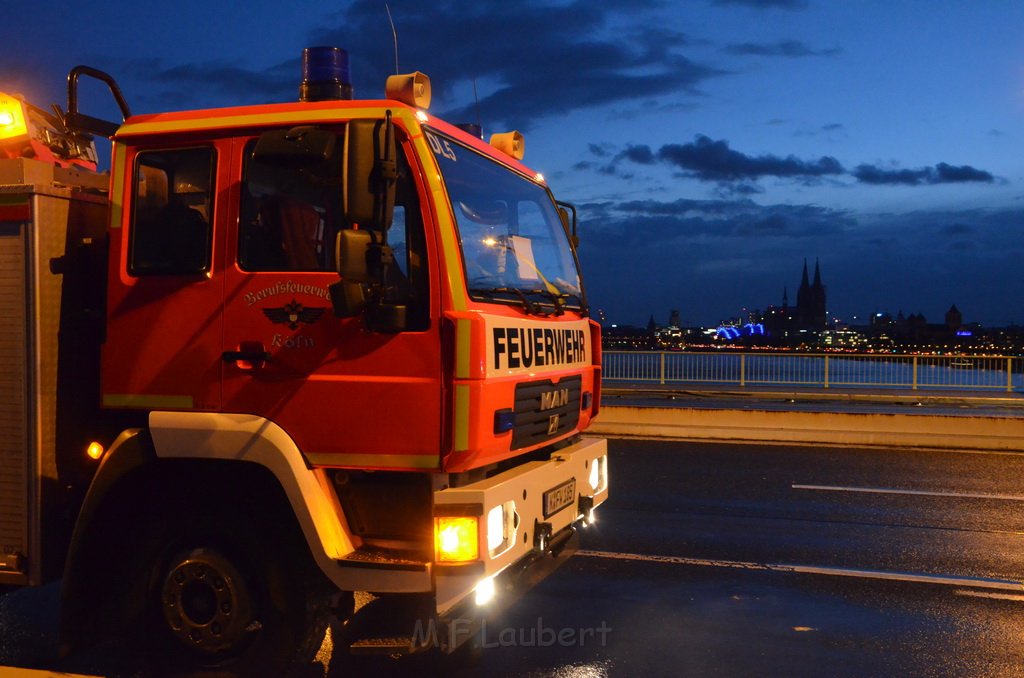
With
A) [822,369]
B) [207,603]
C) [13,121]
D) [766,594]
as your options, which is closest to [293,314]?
[207,603]

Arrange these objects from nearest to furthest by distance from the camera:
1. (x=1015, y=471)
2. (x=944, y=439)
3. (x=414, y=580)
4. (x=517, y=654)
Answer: (x=414, y=580) → (x=517, y=654) → (x=1015, y=471) → (x=944, y=439)

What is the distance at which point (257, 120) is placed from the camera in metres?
A: 4.37

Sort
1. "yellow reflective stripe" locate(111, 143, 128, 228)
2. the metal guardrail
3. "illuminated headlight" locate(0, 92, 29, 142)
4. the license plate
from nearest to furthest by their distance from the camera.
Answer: "yellow reflective stripe" locate(111, 143, 128, 228) < the license plate < "illuminated headlight" locate(0, 92, 29, 142) < the metal guardrail

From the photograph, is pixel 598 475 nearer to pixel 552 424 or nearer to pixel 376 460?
pixel 552 424

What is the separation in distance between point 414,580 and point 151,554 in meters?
1.41

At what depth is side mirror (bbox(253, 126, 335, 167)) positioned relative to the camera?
13.3 ft

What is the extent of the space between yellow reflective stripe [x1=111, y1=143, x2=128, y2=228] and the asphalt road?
7.60ft

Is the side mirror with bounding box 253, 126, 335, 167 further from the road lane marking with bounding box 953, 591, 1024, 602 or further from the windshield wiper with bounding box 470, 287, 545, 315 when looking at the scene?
the road lane marking with bounding box 953, 591, 1024, 602

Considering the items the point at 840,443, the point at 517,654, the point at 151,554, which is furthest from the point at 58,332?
the point at 840,443

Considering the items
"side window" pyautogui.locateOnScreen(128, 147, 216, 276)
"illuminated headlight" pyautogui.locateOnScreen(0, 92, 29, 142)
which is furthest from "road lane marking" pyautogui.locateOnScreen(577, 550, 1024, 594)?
"illuminated headlight" pyautogui.locateOnScreen(0, 92, 29, 142)

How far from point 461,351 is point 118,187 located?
1.96 m

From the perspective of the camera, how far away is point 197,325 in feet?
14.3

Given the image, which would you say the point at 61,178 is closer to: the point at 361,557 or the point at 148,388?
the point at 148,388

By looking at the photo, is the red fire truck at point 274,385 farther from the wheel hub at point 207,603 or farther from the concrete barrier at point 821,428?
the concrete barrier at point 821,428
